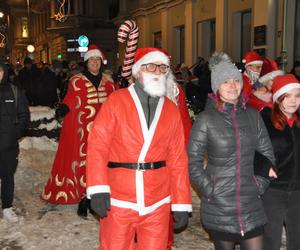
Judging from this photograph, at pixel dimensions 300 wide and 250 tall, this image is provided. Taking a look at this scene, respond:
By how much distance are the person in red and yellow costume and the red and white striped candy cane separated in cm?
35

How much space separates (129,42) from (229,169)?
11.2 feet

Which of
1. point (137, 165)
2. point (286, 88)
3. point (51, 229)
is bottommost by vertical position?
point (51, 229)

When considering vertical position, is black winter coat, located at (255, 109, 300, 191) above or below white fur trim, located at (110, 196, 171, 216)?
above

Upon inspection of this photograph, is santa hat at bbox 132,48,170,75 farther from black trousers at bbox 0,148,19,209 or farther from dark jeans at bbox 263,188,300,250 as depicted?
black trousers at bbox 0,148,19,209

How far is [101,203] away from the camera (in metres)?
3.29

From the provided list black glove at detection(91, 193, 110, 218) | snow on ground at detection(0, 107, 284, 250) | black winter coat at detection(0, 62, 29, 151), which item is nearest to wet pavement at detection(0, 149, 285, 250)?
snow on ground at detection(0, 107, 284, 250)

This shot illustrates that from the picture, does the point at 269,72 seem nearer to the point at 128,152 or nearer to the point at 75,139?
the point at 128,152

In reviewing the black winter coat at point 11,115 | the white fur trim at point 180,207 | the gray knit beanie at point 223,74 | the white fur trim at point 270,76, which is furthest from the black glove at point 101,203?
Answer: the black winter coat at point 11,115

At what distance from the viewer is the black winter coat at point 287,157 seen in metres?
3.75

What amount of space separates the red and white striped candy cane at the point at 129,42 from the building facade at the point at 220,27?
4.74 m

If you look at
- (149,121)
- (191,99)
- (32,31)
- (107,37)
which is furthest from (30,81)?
(32,31)

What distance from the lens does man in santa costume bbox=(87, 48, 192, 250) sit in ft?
11.2

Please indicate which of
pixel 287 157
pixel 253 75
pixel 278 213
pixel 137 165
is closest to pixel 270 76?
pixel 253 75

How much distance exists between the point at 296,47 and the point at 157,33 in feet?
40.7
